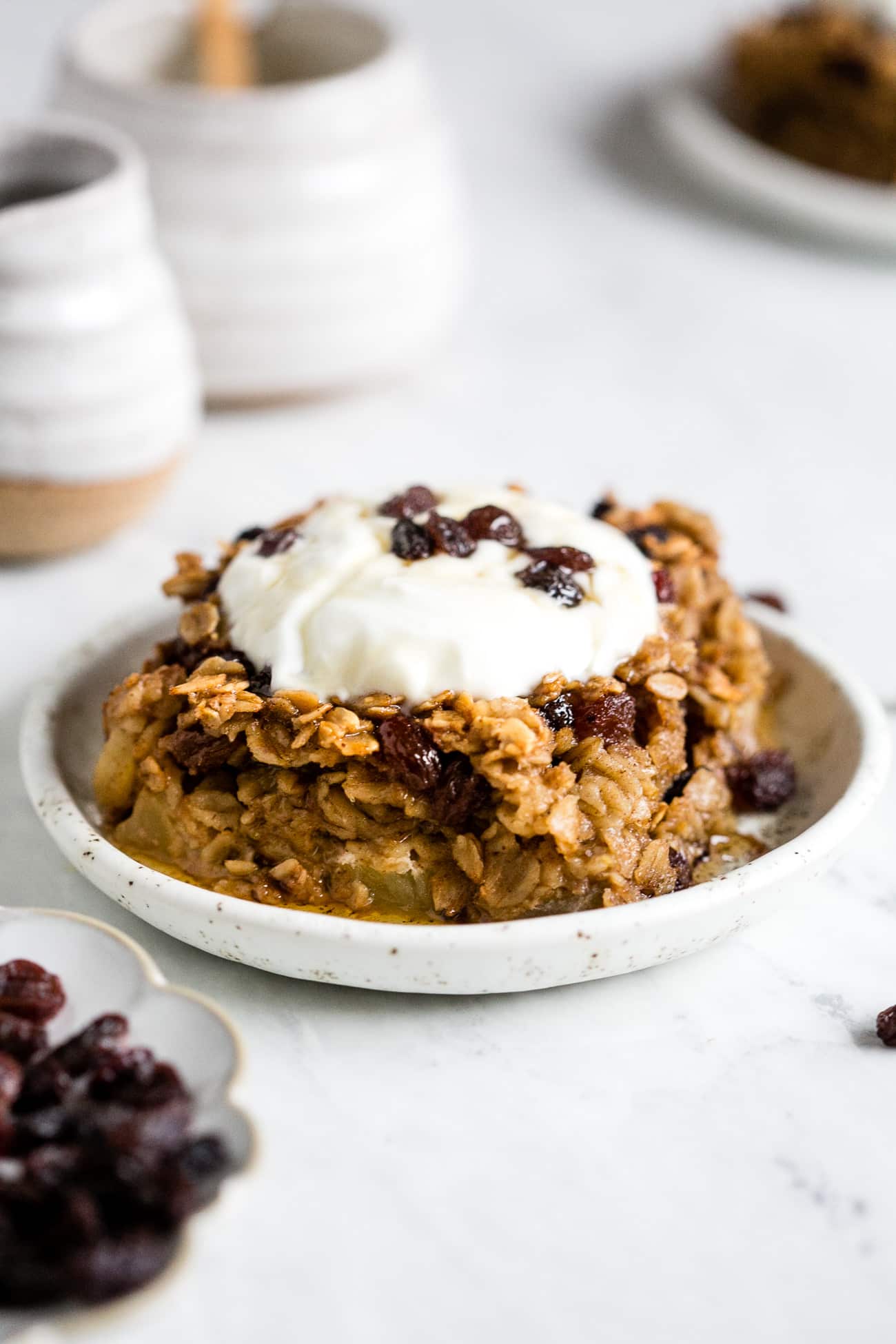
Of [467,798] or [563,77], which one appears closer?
[467,798]

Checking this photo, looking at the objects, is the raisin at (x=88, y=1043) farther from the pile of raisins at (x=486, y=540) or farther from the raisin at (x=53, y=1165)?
the pile of raisins at (x=486, y=540)

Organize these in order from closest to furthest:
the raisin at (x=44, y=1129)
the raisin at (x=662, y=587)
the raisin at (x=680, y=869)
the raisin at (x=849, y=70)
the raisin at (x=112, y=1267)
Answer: the raisin at (x=112, y=1267) → the raisin at (x=44, y=1129) → the raisin at (x=680, y=869) → the raisin at (x=662, y=587) → the raisin at (x=849, y=70)

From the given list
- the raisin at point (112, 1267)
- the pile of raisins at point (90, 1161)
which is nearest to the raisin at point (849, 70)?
the pile of raisins at point (90, 1161)

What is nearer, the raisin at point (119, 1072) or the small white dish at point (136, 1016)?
the small white dish at point (136, 1016)

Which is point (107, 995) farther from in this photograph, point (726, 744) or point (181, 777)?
point (726, 744)

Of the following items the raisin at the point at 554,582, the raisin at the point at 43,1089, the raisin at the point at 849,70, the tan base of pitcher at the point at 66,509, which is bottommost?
the tan base of pitcher at the point at 66,509

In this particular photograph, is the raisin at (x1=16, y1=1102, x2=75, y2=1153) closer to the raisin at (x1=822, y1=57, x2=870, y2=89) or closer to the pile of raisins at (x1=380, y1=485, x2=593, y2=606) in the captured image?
the pile of raisins at (x1=380, y1=485, x2=593, y2=606)

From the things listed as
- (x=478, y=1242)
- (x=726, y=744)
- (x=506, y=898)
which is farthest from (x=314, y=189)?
(x=478, y=1242)
